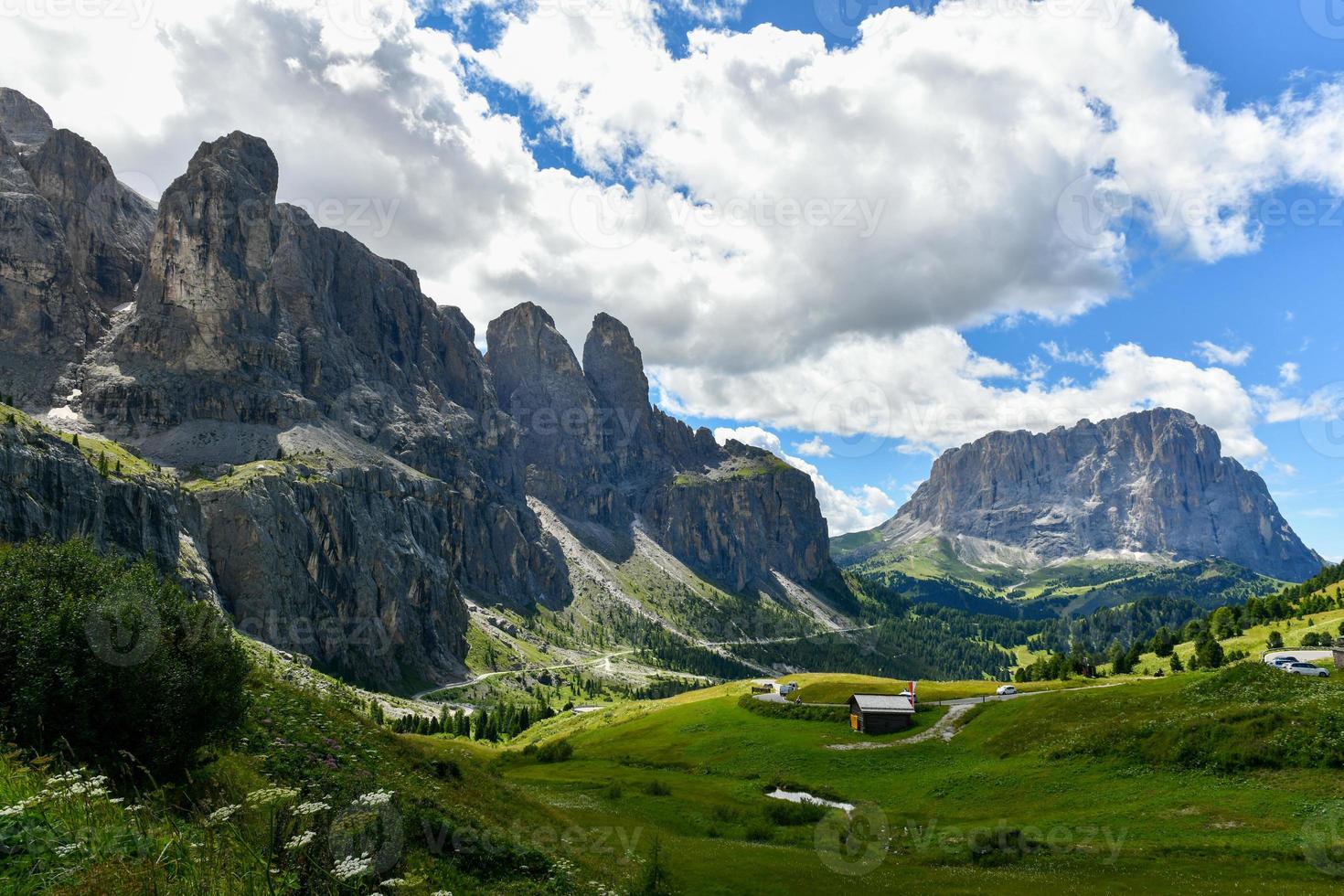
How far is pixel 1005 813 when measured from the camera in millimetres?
47938

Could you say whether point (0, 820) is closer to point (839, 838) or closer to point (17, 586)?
point (17, 586)

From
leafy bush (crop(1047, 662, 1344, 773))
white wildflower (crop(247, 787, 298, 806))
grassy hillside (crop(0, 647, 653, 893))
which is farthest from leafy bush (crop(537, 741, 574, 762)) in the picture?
white wildflower (crop(247, 787, 298, 806))

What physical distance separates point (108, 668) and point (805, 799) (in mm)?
50536

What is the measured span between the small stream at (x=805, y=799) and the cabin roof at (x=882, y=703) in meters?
20.4

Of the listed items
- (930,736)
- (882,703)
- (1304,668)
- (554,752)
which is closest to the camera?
(1304,668)

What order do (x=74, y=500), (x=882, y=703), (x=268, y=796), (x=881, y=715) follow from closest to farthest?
1. (x=268, y=796)
2. (x=881, y=715)
3. (x=882, y=703)
4. (x=74, y=500)

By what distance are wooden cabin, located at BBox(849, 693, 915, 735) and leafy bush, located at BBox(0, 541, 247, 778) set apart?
6959 centimetres

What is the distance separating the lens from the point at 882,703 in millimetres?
79562

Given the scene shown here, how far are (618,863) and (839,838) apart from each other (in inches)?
780

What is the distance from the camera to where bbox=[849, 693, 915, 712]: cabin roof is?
257 feet

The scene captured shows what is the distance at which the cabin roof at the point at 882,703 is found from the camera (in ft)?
257

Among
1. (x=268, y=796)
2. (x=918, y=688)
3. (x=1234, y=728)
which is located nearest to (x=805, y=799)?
(x=1234, y=728)

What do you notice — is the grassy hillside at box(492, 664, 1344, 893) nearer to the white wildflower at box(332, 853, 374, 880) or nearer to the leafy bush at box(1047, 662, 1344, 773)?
the leafy bush at box(1047, 662, 1344, 773)

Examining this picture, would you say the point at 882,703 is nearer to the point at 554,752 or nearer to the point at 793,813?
the point at 793,813
